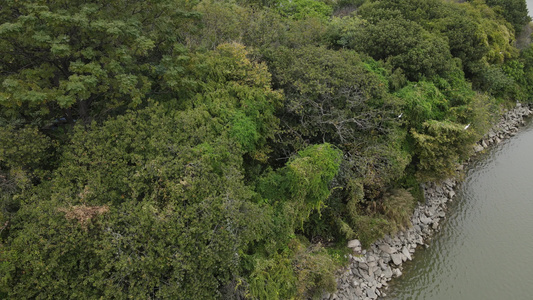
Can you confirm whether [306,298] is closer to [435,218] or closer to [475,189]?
[435,218]

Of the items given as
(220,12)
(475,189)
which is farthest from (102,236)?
(475,189)

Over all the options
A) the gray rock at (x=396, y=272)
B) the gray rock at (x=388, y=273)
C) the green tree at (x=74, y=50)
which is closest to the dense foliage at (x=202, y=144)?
the green tree at (x=74, y=50)

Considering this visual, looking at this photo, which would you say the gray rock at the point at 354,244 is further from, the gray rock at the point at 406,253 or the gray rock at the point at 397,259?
the gray rock at the point at 406,253

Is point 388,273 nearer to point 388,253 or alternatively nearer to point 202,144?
point 388,253

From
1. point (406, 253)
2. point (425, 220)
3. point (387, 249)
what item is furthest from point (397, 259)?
point (425, 220)

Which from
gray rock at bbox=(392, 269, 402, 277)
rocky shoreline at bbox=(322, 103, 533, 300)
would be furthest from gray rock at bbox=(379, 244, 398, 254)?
gray rock at bbox=(392, 269, 402, 277)

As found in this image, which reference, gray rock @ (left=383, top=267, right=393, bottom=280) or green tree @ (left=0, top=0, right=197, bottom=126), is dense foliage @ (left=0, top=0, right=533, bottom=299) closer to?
green tree @ (left=0, top=0, right=197, bottom=126)
